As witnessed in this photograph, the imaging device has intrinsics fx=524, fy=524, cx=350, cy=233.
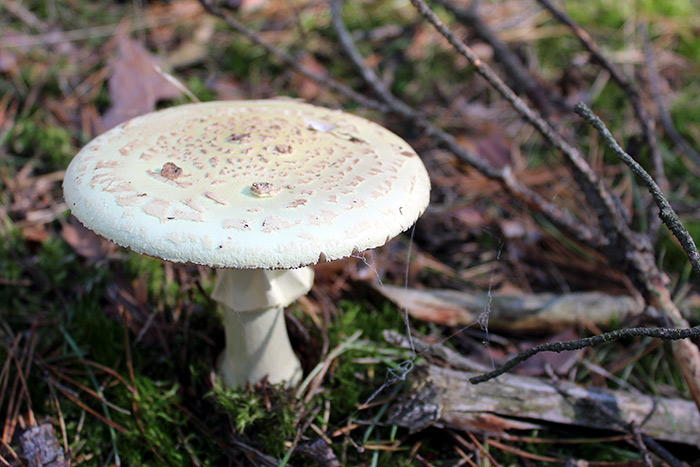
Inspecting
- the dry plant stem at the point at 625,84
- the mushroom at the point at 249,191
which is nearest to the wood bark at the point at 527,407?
the mushroom at the point at 249,191

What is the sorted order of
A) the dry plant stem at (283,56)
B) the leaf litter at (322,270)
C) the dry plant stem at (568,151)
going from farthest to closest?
the dry plant stem at (283,56)
the leaf litter at (322,270)
the dry plant stem at (568,151)

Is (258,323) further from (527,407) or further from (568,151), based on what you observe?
(568,151)

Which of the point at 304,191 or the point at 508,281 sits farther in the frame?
the point at 508,281

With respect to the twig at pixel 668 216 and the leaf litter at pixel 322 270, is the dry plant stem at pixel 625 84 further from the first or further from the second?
the twig at pixel 668 216

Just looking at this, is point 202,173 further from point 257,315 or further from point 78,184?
point 257,315

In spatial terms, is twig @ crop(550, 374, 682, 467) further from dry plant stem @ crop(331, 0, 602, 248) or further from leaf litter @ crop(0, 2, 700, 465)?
dry plant stem @ crop(331, 0, 602, 248)

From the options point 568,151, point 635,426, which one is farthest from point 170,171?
point 635,426

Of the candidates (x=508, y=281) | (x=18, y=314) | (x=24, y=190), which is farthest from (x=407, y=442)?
(x=24, y=190)
